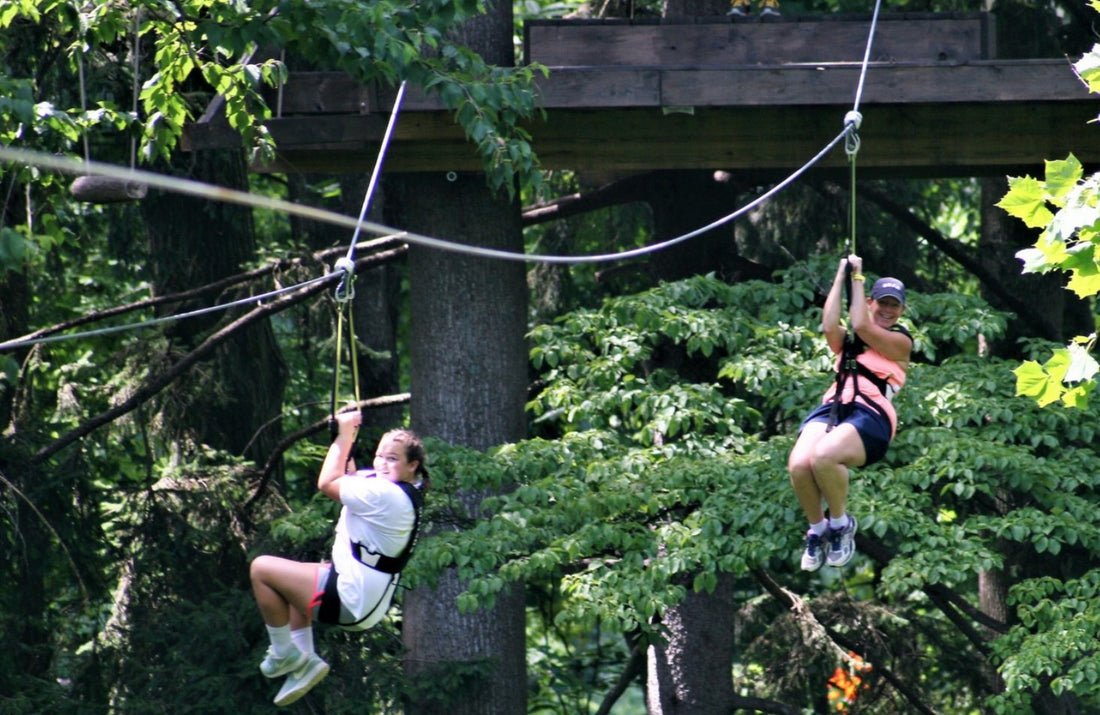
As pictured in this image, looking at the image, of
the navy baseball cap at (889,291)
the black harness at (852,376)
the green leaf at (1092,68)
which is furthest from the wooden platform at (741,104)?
the green leaf at (1092,68)

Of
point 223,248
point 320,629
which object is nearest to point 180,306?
point 223,248

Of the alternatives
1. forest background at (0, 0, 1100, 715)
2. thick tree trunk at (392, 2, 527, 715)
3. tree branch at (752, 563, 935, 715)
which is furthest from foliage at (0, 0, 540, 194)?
tree branch at (752, 563, 935, 715)

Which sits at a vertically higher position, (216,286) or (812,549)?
(216,286)

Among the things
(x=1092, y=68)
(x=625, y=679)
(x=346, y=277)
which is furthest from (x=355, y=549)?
(x=625, y=679)

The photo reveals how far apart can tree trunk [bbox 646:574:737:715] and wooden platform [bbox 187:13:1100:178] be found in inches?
148

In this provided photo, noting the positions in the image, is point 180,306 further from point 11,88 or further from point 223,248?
point 11,88

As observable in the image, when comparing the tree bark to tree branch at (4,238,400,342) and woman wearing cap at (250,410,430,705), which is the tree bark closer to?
tree branch at (4,238,400,342)

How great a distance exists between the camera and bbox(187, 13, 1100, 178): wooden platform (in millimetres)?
9758

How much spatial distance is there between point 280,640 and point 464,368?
398 centimetres

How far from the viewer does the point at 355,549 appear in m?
7.15

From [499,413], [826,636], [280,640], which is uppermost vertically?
[499,413]

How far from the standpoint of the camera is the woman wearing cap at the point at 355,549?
6.96 m

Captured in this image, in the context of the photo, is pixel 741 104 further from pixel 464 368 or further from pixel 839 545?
pixel 839 545

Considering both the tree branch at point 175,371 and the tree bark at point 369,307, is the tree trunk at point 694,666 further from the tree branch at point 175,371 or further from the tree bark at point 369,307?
the tree branch at point 175,371
